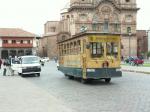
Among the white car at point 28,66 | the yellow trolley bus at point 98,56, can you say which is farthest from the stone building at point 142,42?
the yellow trolley bus at point 98,56

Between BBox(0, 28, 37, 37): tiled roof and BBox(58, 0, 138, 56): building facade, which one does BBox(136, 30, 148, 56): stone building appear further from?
BBox(0, 28, 37, 37): tiled roof

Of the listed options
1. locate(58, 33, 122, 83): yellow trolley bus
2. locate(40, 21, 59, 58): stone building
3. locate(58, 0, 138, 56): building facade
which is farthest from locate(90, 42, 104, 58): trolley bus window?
locate(40, 21, 59, 58): stone building

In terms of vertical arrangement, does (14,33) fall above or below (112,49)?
above

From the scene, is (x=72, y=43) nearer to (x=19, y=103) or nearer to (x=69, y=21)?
(x=19, y=103)

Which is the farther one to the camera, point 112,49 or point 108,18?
point 108,18

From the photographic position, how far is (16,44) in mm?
112500

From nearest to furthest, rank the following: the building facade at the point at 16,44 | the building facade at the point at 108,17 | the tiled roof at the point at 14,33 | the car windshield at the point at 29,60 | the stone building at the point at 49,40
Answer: the car windshield at the point at 29,60 → the building facade at the point at 108,17 → the building facade at the point at 16,44 → the tiled roof at the point at 14,33 → the stone building at the point at 49,40

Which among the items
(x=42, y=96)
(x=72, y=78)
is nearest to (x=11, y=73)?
(x=72, y=78)

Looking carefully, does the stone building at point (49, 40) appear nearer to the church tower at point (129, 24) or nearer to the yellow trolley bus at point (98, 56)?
the church tower at point (129, 24)

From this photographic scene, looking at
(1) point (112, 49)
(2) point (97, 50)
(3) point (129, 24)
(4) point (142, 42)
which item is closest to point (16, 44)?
(3) point (129, 24)

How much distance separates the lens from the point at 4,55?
112 meters

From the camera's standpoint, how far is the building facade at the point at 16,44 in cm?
11200

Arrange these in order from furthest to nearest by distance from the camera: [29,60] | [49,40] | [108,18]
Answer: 1. [49,40]
2. [108,18]
3. [29,60]

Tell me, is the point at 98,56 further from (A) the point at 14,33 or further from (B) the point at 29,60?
(A) the point at 14,33
